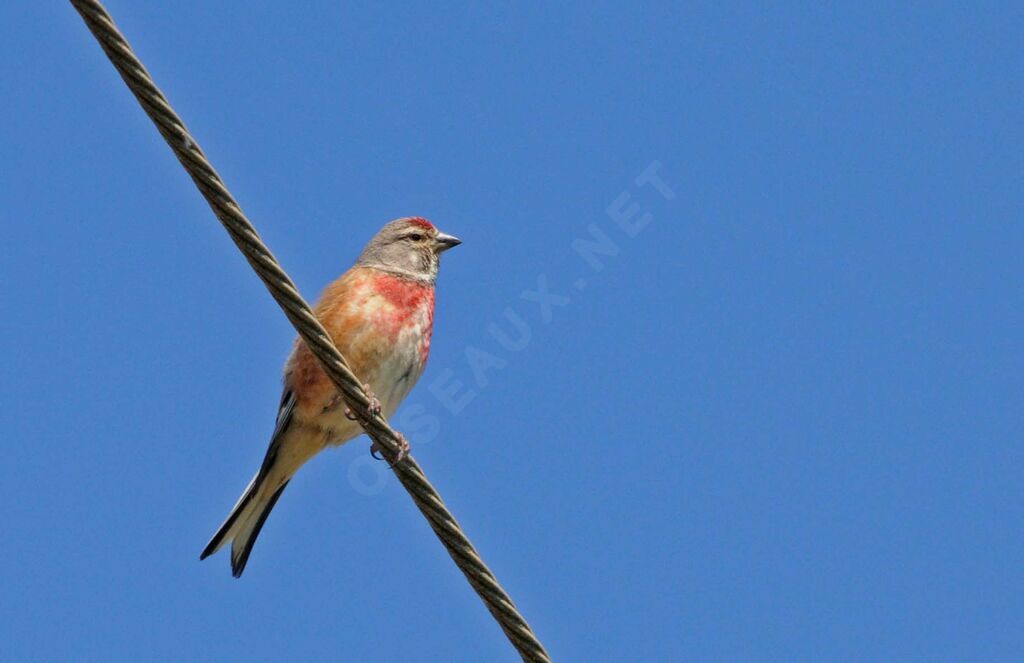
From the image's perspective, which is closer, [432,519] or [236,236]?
[236,236]

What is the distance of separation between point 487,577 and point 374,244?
387cm

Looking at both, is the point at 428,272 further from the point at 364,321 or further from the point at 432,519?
the point at 432,519

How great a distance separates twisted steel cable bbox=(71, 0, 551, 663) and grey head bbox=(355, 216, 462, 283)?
2.88 m

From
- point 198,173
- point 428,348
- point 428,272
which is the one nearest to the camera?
point 198,173

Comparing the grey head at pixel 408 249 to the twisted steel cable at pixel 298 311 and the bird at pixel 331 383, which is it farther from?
the twisted steel cable at pixel 298 311

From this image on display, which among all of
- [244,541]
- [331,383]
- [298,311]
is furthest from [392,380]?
[298,311]

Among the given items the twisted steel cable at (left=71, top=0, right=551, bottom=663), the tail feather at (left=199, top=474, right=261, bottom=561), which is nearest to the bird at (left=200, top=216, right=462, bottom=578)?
the tail feather at (left=199, top=474, right=261, bottom=561)

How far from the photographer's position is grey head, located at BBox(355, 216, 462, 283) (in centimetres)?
768

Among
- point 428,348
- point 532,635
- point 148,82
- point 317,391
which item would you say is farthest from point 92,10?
point 428,348

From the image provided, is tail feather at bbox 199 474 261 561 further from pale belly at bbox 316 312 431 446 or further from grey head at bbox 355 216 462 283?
grey head at bbox 355 216 462 283

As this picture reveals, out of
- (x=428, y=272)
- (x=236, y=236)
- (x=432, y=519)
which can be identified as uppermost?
(x=428, y=272)

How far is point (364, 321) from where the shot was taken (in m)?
6.88

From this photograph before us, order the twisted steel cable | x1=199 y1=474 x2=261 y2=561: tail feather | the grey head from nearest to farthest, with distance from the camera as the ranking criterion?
the twisted steel cable → x1=199 y1=474 x2=261 y2=561: tail feather → the grey head

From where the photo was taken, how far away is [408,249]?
787cm
